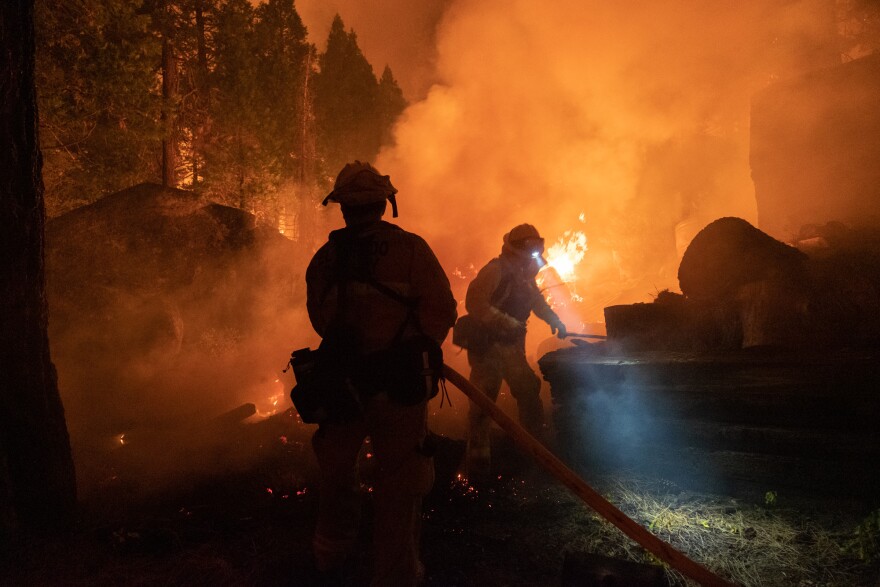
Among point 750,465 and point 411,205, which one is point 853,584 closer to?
point 750,465

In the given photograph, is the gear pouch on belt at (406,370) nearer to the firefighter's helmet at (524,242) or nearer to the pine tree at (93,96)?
the firefighter's helmet at (524,242)

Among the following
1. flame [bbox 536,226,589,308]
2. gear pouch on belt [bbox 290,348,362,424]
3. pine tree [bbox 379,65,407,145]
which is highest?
pine tree [bbox 379,65,407,145]

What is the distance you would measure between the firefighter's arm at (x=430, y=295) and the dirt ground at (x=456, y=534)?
1652mm

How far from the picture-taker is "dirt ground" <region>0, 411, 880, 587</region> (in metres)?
3.02

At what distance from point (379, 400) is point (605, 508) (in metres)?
1.49

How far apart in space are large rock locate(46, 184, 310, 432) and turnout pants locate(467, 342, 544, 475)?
6.17 metres

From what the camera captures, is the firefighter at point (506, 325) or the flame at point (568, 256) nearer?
the firefighter at point (506, 325)

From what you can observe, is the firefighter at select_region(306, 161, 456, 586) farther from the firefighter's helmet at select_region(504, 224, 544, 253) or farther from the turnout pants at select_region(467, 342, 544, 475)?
the firefighter's helmet at select_region(504, 224, 544, 253)

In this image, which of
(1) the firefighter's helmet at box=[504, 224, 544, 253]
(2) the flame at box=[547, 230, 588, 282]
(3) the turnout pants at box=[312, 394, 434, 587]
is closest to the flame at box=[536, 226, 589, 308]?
(2) the flame at box=[547, 230, 588, 282]

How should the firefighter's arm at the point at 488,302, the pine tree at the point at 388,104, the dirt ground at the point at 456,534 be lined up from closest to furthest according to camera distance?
the dirt ground at the point at 456,534 → the firefighter's arm at the point at 488,302 → the pine tree at the point at 388,104

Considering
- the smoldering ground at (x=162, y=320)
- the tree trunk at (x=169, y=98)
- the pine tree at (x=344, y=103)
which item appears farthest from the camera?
the pine tree at (x=344, y=103)

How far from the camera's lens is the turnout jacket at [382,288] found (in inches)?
107

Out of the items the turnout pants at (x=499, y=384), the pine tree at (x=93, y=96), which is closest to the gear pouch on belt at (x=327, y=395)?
the turnout pants at (x=499, y=384)

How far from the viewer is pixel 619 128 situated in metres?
19.0
